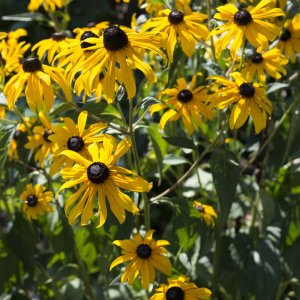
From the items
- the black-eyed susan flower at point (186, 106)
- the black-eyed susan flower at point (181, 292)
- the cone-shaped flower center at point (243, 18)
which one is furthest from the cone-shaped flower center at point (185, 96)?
the black-eyed susan flower at point (181, 292)

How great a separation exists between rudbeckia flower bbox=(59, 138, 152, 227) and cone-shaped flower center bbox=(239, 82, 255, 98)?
0.30 m

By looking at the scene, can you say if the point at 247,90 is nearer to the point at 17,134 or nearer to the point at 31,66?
the point at 31,66

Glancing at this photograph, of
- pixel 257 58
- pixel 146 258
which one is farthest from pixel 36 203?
pixel 257 58

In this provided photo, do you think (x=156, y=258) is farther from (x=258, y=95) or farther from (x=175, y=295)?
(x=258, y=95)

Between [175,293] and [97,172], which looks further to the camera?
[175,293]

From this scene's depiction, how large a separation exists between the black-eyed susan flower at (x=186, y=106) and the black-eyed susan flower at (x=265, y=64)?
141mm

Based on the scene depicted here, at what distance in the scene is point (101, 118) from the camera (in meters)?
1.33

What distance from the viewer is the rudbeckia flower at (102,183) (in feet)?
3.77

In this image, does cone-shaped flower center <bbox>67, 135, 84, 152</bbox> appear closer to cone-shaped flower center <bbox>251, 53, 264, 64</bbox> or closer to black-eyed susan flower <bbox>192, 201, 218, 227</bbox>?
black-eyed susan flower <bbox>192, 201, 218, 227</bbox>

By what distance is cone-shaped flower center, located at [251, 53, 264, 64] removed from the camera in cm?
153

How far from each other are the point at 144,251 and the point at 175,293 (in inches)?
5.3

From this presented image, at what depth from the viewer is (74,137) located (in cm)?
130

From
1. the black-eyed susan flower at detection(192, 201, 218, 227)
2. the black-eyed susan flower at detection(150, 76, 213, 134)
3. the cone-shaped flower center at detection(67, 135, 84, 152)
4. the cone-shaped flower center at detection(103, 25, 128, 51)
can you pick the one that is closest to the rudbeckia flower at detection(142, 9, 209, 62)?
the black-eyed susan flower at detection(150, 76, 213, 134)

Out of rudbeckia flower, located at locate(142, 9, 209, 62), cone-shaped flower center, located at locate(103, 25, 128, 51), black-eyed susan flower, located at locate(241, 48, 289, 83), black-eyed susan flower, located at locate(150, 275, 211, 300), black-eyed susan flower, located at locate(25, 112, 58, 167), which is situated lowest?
black-eyed susan flower, located at locate(150, 275, 211, 300)
